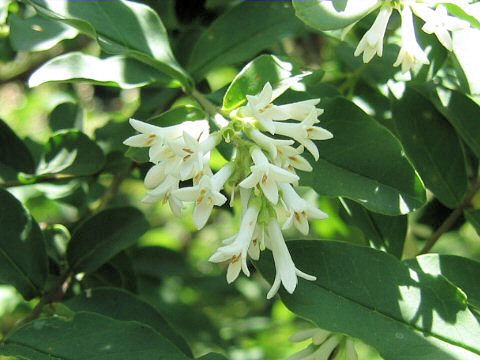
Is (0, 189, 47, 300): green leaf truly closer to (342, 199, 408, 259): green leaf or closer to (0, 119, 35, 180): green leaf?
(0, 119, 35, 180): green leaf

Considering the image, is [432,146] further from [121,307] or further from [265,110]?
[121,307]

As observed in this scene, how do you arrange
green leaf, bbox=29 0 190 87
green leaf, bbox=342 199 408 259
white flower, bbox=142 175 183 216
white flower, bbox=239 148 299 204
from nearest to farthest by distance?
white flower, bbox=239 148 299 204 → white flower, bbox=142 175 183 216 → green leaf, bbox=29 0 190 87 → green leaf, bbox=342 199 408 259

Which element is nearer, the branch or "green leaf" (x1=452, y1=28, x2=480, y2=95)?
"green leaf" (x1=452, y1=28, x2=480, y2=95)

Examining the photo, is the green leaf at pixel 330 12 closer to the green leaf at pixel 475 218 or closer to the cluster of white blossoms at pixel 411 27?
the cluster of white blossoms at pixel 411 27

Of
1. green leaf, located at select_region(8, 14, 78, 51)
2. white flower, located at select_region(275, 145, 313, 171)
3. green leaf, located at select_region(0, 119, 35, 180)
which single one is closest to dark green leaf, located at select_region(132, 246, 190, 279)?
green leaf, located at select_region(0, 119, 35, 180)

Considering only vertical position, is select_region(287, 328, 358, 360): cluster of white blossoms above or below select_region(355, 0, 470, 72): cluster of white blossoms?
below

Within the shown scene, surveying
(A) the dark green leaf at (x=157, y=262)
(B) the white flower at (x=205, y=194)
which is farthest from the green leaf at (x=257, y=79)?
(A) the dark green leaf at (x=157, y=262)

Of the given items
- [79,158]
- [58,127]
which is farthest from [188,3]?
[79,158]

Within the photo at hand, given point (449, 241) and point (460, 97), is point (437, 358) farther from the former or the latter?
point (449, 241)
